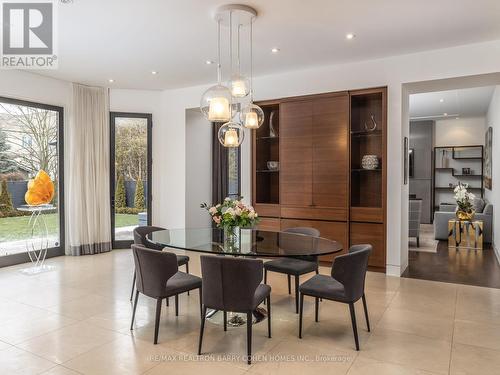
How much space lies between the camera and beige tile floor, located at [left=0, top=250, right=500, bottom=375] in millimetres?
2703

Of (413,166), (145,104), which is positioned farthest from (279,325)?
(413,166)

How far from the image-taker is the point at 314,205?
5.66 meters

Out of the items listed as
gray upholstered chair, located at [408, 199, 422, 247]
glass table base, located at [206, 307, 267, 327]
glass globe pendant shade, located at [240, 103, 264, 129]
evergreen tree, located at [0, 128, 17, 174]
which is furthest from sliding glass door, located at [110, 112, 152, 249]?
gray upholstered chair, located at [408, 199, 422, 247]

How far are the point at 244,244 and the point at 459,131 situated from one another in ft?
30.7

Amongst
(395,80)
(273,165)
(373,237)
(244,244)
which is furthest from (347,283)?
(273,165)

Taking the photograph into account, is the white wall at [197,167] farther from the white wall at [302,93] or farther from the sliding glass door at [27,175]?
the sliding glass door at [27,175]

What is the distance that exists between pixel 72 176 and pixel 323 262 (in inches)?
178

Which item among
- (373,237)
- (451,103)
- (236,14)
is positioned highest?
(451,103)

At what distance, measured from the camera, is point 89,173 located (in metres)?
6.56

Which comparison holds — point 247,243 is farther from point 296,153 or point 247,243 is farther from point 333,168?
point 296,153

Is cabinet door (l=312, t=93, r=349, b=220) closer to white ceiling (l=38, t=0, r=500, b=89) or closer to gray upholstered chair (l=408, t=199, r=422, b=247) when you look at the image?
white ceiling (l=38, t=0, r=500, b=89)

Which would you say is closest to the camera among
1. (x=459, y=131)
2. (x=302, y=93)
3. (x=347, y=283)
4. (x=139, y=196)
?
(x=347, y=283)

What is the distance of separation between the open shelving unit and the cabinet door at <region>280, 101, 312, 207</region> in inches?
260

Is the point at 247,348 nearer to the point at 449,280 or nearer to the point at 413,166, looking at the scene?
the point at 449,280
